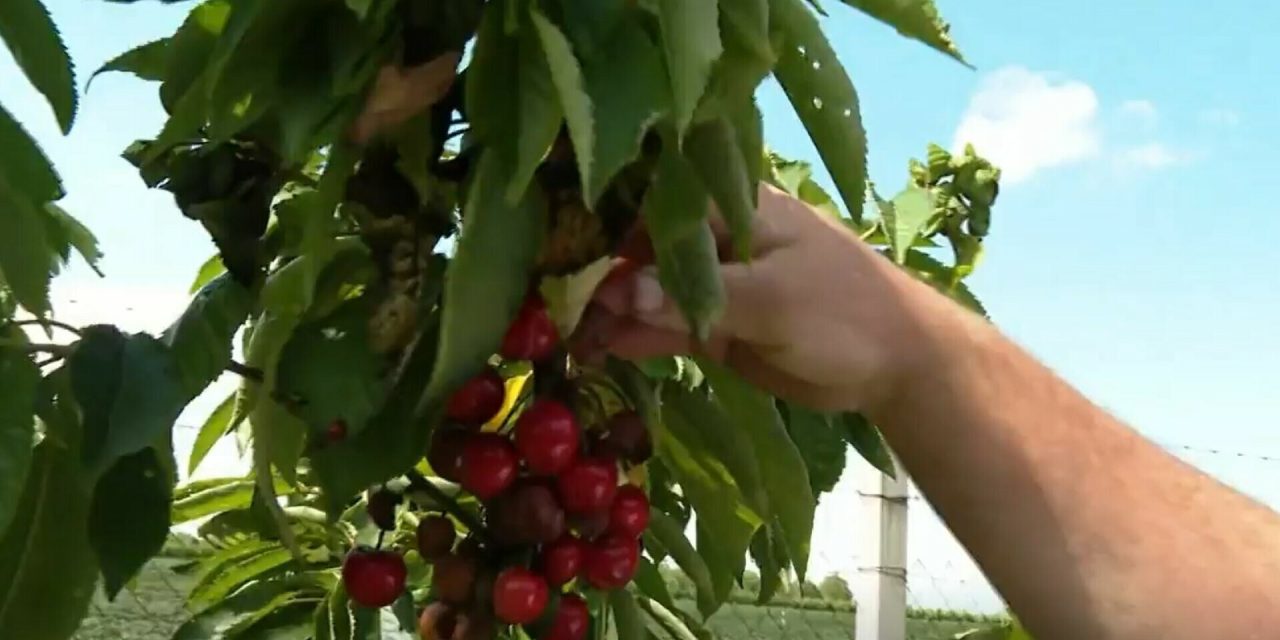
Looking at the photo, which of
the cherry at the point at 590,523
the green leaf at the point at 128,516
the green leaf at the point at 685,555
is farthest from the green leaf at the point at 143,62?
the green leaf at the point at 685,555

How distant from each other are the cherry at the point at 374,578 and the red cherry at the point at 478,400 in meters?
0.11

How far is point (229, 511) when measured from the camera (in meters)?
0.86

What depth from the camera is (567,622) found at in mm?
640

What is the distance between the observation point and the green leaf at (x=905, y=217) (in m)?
0.81

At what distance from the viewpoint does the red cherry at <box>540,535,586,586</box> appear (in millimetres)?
604

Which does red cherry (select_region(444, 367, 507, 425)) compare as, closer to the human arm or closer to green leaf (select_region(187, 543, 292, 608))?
the human arm

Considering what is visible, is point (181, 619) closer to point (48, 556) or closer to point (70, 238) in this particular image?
point (70, 238)

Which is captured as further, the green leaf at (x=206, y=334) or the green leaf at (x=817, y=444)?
the green leaf at (x=817, y=444)

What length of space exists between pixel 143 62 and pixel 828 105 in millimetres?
289

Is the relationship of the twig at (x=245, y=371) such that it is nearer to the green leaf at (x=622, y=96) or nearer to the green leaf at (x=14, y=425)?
the green leaf at (x=14, y=425)

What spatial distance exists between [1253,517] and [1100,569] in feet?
0.36

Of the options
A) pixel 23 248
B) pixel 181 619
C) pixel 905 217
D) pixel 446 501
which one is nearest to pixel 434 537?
pixel 446 501

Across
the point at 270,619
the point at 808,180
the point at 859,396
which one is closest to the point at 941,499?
the point at 859,396

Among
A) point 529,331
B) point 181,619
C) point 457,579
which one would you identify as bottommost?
point 181,619
